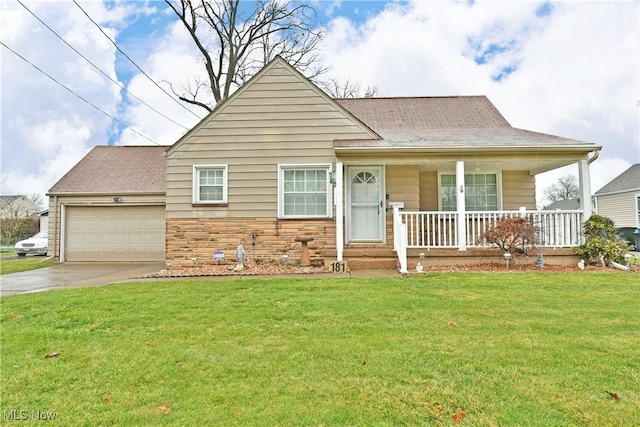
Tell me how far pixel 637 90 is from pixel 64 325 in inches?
740

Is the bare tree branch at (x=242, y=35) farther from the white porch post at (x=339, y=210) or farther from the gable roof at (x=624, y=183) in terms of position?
the gable roof at (x=624, y=183)

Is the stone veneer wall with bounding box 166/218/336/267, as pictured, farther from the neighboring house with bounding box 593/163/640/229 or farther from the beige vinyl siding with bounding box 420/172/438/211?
the neighboring house with bounding box 593/163/640/229

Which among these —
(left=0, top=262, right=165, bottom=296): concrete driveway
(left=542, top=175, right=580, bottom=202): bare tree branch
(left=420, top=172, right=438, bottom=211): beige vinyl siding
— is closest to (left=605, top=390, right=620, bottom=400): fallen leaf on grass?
(left=420, top=172, right=438, bottom=211): beige vinyl siding

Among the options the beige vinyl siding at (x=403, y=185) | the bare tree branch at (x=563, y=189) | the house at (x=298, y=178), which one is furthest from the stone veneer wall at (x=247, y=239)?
the bare tree branch at (x=563, y=189)

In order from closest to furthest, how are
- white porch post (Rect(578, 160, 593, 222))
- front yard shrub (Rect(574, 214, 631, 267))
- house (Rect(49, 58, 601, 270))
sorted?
front yard shrub (Rect(574, 214, 631, 267)) → white porch post (Rect(578, 160, 593, 222)) → house (Rect(49, 58, 601, 270))

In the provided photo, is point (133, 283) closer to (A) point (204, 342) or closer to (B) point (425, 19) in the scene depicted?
(A) point (204, 342)

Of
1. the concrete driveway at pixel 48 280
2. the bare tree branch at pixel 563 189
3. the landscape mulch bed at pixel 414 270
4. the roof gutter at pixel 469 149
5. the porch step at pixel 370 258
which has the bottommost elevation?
Result: the concrete driveway at pixel 48 280

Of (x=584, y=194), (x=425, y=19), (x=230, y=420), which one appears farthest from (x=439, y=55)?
(x=230, y=420)

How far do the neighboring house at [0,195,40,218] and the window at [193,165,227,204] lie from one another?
31.6 meters

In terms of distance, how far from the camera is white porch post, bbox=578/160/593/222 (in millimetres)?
8305

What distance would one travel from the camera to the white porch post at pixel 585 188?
830 cm

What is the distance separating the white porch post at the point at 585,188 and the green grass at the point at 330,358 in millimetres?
3041

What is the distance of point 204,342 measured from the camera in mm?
3693

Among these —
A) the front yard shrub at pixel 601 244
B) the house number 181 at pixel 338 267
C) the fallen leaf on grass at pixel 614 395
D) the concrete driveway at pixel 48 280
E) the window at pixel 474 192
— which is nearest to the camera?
the fallen leaf on grass at pixel 614 395
